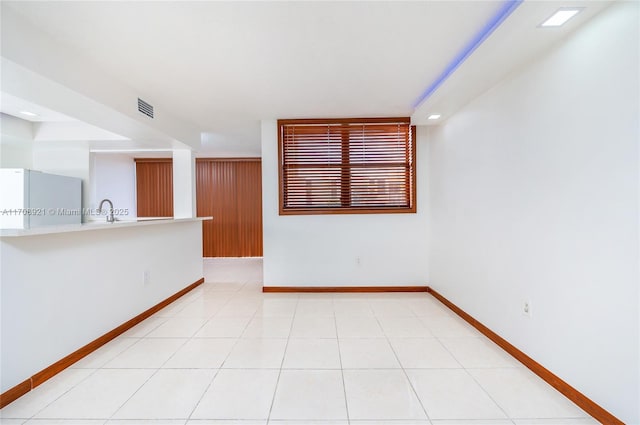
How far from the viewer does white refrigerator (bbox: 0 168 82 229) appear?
3590 millimetres

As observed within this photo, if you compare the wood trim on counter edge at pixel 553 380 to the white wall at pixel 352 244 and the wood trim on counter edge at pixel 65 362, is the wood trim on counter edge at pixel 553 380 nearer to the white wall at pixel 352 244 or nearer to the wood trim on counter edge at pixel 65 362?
the white wall at pixel 352 244

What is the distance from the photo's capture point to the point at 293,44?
2.06 m

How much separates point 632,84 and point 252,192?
20.4 ft

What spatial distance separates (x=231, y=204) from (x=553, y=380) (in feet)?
20.5

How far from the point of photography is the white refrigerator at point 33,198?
141 inches

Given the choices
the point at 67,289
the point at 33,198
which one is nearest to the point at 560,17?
the point at 67,289

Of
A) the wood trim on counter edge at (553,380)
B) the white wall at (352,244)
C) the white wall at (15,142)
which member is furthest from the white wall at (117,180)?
the wood trim on counter edge at (553,380)

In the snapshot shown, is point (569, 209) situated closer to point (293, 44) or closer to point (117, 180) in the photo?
point (293, 44)

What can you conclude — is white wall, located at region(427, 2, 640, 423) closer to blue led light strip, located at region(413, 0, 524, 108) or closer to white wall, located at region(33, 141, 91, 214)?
blue led light strip, located at region(413, 0, 524, 108)

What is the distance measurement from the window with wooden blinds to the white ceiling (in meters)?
0.89

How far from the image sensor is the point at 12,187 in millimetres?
3598

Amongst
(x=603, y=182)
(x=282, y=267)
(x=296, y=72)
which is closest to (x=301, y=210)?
(x=282, y=267)

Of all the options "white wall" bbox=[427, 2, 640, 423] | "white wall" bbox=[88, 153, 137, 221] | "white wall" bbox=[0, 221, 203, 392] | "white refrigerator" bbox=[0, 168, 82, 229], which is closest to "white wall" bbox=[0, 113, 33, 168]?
"white refrigerator" bbox=[0, 168, 82, 229]

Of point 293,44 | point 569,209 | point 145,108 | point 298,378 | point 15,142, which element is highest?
point 293,44
